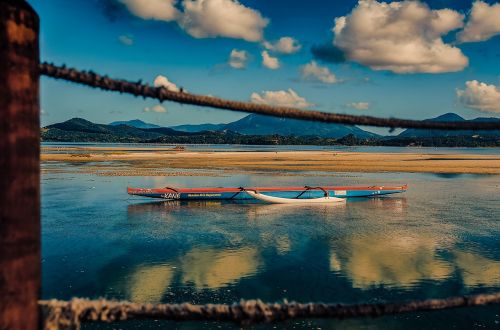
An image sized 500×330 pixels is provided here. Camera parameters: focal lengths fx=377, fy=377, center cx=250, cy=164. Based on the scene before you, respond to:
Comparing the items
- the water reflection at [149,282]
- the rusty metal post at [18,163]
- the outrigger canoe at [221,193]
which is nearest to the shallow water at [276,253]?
the water reflection at [149,282]

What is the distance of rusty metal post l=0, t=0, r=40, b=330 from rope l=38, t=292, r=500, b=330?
138 millimetres

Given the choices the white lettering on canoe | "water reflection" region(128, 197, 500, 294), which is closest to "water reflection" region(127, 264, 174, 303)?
"water reflection" region(128, 197, 500, 294)

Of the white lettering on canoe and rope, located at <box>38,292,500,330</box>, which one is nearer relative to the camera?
rope, located at <box>38,292,500,330</box>

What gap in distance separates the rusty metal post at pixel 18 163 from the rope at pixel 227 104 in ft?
0.70

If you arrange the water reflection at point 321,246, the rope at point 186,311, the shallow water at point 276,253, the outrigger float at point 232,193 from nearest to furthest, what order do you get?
the rope at point 186,311 → the shallow water at point 276,253 → the water reflection at point 321,246 → the outrigger float at point 232,193

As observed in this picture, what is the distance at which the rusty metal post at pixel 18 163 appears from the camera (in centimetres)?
152

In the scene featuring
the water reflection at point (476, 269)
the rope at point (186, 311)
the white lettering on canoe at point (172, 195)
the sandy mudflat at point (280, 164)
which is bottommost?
the water reflection at point (476, 269)

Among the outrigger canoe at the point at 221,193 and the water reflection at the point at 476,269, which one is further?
the outrigger canoe at the point at 221,193

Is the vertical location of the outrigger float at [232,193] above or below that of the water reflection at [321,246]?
above

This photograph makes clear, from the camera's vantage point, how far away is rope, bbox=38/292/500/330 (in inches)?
69.9

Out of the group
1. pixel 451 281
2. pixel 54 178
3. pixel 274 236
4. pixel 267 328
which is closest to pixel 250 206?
pixel 274 236

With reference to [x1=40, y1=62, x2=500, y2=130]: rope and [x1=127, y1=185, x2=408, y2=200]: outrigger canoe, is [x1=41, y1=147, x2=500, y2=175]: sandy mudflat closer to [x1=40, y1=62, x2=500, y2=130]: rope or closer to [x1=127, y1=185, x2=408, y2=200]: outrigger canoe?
[x1=127, y1=185, x2=408, y2=200]: outrigger canoe

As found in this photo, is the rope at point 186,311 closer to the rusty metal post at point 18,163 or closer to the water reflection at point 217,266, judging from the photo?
the rusty metal post at point 18,163

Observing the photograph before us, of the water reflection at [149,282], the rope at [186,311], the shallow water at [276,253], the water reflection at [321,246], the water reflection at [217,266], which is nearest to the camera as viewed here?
the rope at [186,311]
